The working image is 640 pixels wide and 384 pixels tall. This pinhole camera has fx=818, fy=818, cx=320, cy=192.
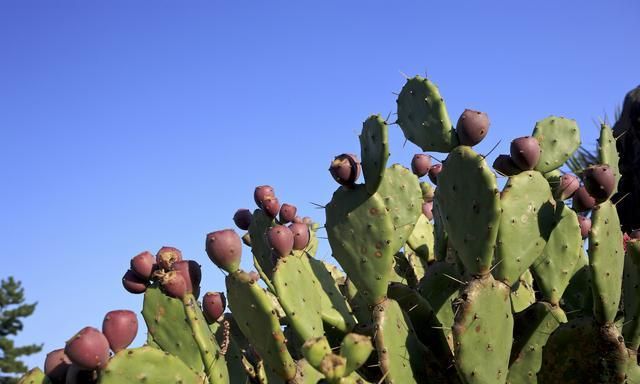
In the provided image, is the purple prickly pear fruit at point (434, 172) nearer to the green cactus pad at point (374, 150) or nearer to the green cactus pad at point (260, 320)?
the green cactus pad at point (374, 150)

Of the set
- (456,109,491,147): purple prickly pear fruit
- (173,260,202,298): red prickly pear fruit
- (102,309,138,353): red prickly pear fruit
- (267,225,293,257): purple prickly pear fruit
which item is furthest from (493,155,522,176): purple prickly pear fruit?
(102,309,138,353): red prickly pear fruit

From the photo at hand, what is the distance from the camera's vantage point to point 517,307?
346 centimetres

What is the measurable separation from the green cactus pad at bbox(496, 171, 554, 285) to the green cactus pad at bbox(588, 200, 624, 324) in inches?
7.4

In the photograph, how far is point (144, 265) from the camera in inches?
98.3

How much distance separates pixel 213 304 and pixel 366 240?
23.0 inches

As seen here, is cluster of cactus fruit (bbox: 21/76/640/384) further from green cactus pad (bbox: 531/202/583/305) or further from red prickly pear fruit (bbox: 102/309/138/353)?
red prickly pear fruit (bbox: 102/309/138/353)

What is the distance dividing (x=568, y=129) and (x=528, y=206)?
597mm

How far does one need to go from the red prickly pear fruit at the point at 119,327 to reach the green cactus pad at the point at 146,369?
32mm

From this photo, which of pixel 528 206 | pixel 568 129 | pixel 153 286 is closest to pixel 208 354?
pixel 153 286

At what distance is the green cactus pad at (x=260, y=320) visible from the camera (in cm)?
260

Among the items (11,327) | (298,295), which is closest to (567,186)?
(298,295)

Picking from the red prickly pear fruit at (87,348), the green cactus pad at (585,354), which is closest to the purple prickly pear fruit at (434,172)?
the green cactus pad at (585,354)

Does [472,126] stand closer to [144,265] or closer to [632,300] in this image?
[632,300]

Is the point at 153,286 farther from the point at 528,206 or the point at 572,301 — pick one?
the point at 572,301
